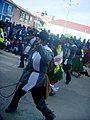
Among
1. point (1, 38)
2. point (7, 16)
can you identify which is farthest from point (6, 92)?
point (7, 16)

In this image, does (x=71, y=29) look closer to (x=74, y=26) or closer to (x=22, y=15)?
(x=74, y=26)

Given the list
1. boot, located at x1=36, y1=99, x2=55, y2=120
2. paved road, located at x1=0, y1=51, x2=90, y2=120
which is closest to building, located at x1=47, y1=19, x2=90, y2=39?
paved road, located at x1=0, y1=51, x2=90, y2=120

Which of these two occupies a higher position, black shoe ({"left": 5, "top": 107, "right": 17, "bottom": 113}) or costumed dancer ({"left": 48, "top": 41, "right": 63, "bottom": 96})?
costumed dancer ({"left": 48, "top": 41, "right": 63, "bottom": 96})

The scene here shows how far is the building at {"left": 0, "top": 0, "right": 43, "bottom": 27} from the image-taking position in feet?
137

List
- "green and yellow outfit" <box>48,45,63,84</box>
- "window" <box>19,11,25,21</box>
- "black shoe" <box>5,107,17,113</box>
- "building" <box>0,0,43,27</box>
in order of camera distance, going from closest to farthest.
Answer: "black shoe" <box>5,107,17,113</box> → "green and yellow outfit" <box>48,45,63,84</box> → "building" <box>0,0,43,27</box> → "window" <box>19,11,25,21</box>

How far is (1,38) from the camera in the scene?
55.4ft

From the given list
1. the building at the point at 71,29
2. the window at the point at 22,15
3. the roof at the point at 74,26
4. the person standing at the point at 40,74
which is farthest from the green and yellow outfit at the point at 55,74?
the roof at the point at 74,26

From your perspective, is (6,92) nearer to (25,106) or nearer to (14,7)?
(25,106)

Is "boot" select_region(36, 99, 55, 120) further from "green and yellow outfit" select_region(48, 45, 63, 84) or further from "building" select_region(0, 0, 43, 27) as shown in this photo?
"building" select_region(0, 0, 43, 27)

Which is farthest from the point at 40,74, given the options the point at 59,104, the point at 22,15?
the point at 22,15

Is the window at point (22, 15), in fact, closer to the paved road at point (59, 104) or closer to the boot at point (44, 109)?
the paved road at point (59, 104)

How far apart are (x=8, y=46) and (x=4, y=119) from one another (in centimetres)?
1399

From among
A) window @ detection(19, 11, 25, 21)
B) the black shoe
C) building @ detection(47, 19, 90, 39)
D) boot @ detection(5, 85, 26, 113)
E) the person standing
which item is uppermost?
the person standing

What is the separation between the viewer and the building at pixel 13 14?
41.7 metres
